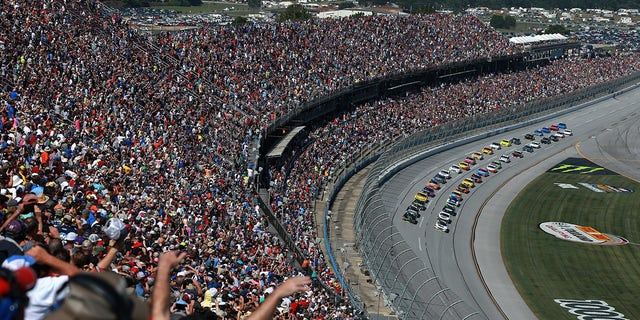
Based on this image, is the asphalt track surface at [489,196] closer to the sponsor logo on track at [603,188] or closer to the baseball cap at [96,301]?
the sponsor logo on track at [603,188]

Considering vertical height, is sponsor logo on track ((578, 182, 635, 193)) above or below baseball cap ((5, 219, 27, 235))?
below

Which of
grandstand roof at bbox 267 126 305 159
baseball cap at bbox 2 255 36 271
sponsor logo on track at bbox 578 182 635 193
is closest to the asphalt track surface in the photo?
sponsor logo on track at bbox 578 182 635 193

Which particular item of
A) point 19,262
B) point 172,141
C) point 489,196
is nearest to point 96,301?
point 19,262

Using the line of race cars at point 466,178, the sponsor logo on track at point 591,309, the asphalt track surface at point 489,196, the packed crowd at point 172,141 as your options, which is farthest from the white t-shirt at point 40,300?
the line of race cars at point 466,178

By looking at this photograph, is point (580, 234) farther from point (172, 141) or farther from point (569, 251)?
point (172, 141)

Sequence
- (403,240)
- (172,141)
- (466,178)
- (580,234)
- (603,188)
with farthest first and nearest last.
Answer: (603,188) → (466,178) → (580,234) → (172,141) → (403,240)

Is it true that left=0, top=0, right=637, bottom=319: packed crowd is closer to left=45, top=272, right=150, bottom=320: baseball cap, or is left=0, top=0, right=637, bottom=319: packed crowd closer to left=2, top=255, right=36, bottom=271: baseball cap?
left=2, top=255, right=36, bottom=271: baseball cap

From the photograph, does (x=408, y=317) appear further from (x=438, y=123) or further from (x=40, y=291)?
(x=438, y=123)
